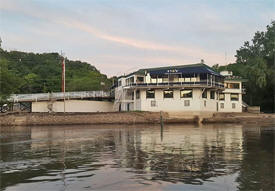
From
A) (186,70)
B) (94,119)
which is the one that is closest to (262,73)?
(186,70)

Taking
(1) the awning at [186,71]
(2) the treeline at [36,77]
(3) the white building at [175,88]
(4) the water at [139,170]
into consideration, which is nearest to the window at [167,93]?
(3) the white building at [175,88]

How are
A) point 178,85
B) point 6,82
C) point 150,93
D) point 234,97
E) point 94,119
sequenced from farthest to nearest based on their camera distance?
point 234,97
point 150,93
point 178,85
point 6,82
point 94,119

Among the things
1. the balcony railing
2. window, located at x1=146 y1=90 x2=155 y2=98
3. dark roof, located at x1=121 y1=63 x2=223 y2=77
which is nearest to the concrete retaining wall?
the balcony railing

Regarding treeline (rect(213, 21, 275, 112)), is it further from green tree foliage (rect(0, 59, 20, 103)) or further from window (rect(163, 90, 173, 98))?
green tree foliage (rect(0, 59, 20, 103))

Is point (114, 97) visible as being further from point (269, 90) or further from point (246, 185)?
point (246, 185)

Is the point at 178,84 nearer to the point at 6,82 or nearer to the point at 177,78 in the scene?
the point at 177,78

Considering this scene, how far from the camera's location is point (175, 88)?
63.4 m

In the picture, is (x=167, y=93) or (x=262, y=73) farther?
(x=262, y=73)

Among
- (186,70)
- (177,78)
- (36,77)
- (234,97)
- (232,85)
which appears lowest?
(234,97)

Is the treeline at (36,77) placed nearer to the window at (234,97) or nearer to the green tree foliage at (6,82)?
the green tree foliage at (6,82)

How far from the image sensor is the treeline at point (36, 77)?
59875 millimetres

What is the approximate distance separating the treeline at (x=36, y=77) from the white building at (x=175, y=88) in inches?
848

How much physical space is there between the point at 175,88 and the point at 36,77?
49274 millimetres

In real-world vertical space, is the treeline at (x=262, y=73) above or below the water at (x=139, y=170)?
above
